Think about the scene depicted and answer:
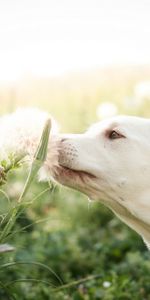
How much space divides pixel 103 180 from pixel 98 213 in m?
3.73

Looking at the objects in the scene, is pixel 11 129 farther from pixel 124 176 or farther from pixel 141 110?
pixel 141 110

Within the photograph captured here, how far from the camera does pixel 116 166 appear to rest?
326cm

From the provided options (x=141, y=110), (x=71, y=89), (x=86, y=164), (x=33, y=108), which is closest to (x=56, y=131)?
(x=33, y=108)

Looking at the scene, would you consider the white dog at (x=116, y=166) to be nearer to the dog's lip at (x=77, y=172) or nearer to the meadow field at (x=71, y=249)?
the dog's lip at (x=77, y=172)

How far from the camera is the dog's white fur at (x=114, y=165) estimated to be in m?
3.14

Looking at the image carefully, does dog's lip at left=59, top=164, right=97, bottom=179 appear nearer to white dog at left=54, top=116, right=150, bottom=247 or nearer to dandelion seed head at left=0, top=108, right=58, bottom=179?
white dog at left=54, top=116, right=150, bottom=247

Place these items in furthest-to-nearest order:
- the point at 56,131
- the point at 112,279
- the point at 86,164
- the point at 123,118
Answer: the point at 112,279, the point at 123,118, the point at 86,164, the point at 56,131

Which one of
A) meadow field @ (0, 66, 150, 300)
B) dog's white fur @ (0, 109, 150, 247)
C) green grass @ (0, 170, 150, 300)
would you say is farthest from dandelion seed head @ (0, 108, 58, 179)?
green grass @ (0, 170, 150, 300)

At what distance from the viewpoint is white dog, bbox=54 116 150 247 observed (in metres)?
3.19

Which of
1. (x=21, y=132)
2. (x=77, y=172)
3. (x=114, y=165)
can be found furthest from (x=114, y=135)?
(x=21, y=132)

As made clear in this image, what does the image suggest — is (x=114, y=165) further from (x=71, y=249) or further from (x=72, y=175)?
(x=71, y=249)

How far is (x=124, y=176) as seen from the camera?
3287 mm

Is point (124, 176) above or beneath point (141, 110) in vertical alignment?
above

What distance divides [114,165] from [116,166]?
1 cm
